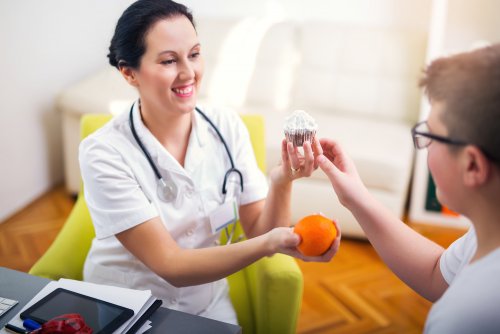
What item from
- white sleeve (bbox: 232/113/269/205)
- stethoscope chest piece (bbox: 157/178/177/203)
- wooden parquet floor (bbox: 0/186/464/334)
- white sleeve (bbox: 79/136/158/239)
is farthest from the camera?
wooden parquet floor (bbox: 0/186/464/334)

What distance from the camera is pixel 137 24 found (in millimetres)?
1505

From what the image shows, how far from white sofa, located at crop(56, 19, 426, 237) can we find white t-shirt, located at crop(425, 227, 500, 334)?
6.98ft

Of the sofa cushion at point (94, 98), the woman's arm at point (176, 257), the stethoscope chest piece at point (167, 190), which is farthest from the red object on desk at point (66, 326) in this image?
the sofa cushion at point (94, 98)

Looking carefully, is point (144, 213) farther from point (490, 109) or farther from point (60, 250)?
point (490, 109)

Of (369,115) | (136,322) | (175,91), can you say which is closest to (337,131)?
(369,115)

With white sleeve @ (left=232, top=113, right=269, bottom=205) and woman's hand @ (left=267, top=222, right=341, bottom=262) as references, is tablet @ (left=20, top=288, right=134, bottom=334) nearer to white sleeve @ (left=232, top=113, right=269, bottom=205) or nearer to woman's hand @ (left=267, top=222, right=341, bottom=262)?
woman's hand @ (left=267, top=222, right=341, bottom=262)

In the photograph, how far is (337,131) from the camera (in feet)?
10.5

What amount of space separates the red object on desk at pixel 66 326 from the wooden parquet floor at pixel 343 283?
1.52 metres

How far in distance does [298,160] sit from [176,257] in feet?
1.36

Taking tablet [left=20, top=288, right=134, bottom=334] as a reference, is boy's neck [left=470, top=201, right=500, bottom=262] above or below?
above

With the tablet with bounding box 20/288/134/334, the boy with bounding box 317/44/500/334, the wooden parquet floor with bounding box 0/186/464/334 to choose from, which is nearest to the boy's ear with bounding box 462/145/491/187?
the boy with bounding box 317/44/500/334

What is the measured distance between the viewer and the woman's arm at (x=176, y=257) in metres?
1.38

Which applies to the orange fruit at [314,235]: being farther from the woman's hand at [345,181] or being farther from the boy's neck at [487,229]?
the boy's neck at [487,229]

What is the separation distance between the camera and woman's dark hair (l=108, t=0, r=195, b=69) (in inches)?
59.4
